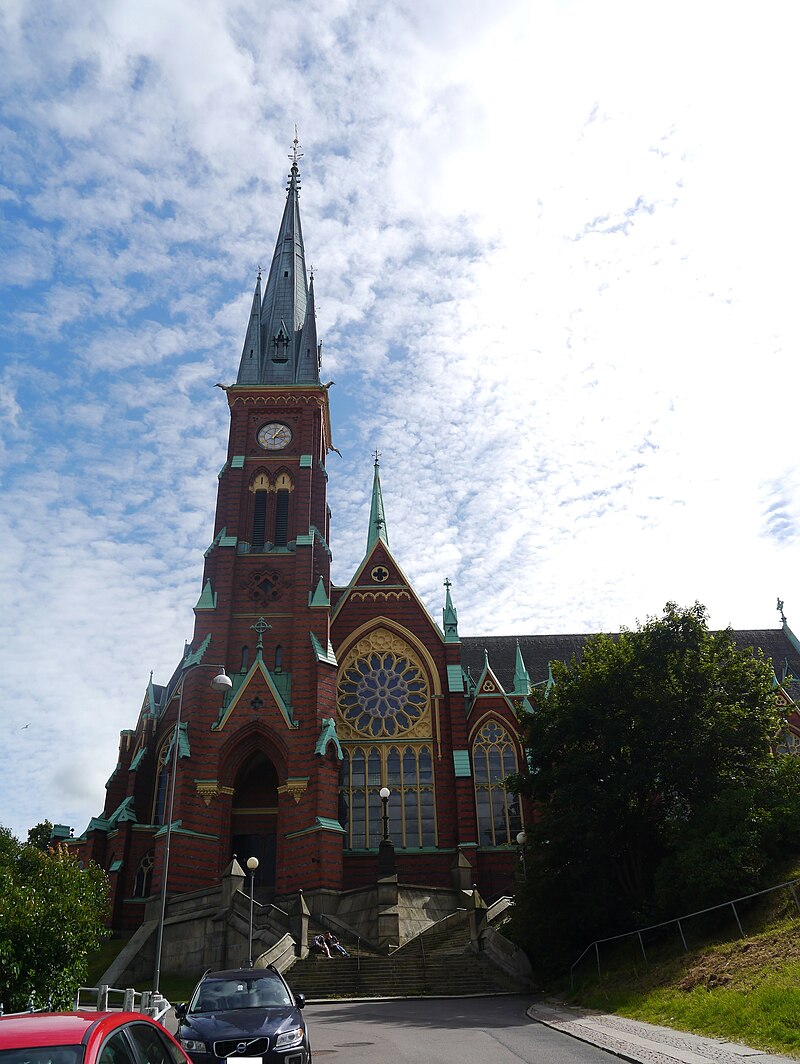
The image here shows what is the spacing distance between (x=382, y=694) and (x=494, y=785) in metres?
7.21

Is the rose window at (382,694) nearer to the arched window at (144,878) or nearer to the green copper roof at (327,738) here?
the green copper roof at (327,738)

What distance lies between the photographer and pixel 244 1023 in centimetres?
1098

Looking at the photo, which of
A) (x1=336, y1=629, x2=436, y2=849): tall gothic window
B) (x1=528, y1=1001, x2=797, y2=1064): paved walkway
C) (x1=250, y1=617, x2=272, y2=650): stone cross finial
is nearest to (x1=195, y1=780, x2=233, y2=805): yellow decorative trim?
(x1=336, y1=629, x2=436, y2=849): tall gothic window

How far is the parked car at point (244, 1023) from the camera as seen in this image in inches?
412

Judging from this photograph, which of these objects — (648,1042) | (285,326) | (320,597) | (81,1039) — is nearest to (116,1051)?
(81,1039)

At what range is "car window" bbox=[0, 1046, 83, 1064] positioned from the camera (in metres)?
4.47

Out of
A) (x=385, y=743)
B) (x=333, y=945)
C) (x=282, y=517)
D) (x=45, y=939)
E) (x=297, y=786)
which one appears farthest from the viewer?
(x=282, y=517)

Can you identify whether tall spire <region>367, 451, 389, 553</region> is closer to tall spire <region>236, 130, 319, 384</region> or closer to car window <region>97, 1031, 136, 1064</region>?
tall spire <region>236, 130, 319, 384</region>

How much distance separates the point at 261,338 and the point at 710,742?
128 feet

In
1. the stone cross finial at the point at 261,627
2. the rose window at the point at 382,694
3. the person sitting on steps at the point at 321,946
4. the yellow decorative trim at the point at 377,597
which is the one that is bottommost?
the person sitting on steps at the point at 321,946

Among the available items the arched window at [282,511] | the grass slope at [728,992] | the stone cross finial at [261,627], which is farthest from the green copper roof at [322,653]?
the grass slope at [728,992]

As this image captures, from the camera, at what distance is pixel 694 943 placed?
19.6 m

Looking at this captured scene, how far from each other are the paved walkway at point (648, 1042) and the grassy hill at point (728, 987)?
0.30m

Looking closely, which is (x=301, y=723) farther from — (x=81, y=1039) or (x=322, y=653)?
(x=81, y=1039)
